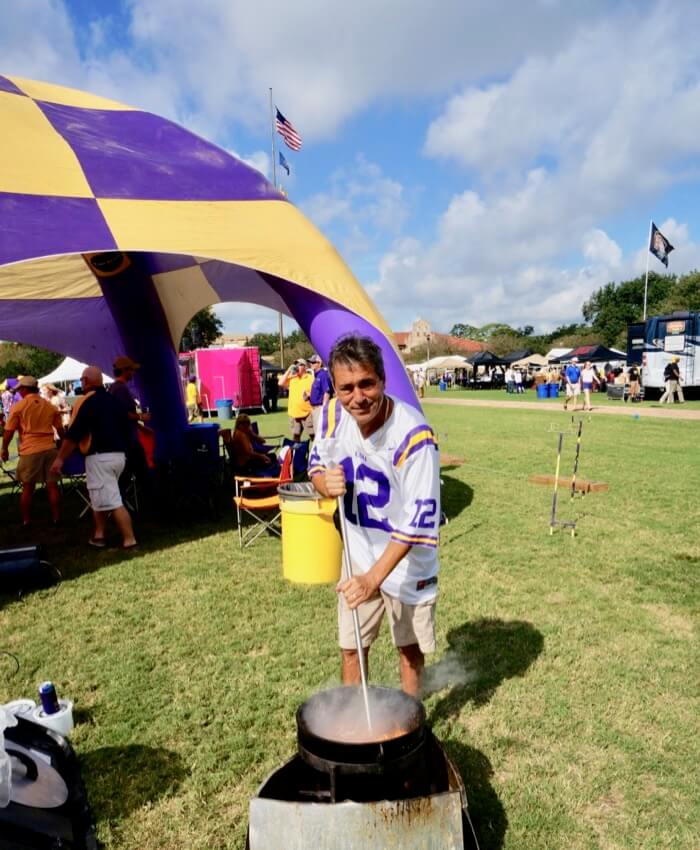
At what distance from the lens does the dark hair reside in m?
2.11

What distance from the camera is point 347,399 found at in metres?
2.17

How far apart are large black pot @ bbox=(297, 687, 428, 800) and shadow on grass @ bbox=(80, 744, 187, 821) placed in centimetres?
134

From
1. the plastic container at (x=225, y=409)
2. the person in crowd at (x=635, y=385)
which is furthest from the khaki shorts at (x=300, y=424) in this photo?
the person in crowd at (x=635, y=385)

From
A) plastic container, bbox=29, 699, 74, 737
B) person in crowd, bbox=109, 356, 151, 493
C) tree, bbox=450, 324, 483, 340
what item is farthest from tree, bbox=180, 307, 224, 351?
tree, bbox=450, 324, 483, 340

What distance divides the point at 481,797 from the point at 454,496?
575cm

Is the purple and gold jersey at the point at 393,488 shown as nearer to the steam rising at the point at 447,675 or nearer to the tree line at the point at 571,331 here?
the steam rising at the point at 447,675

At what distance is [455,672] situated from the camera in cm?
359

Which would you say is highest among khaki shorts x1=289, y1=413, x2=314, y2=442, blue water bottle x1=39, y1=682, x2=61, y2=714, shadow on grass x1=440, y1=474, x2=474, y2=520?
khaki shorts x1=289, y1=413, x2=314, y2=442

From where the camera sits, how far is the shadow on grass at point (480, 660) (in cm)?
332

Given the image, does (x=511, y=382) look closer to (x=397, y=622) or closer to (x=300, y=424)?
(x=300, y=424)

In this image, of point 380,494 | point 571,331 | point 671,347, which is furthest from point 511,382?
point 571,331

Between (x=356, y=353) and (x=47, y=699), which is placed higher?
(x=356, y=353)

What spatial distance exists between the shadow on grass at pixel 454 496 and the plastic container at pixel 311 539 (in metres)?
2.18

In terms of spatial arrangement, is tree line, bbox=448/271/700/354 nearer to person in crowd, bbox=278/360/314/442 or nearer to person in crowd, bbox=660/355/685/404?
person in crowd, bbox=660/355/685/404
